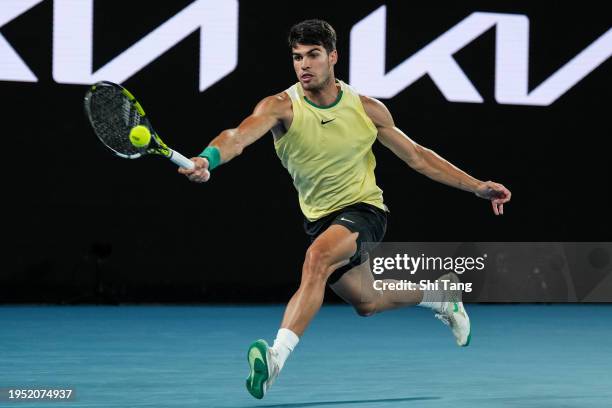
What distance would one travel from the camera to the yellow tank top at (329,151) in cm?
519

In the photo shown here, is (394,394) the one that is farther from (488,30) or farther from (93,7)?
(488,30)

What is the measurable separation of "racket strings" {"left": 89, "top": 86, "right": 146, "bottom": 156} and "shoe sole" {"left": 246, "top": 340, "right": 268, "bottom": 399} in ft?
3.16

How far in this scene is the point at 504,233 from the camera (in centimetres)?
1111

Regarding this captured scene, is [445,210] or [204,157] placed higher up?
[204,157]

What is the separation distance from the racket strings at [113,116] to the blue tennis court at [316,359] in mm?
1070

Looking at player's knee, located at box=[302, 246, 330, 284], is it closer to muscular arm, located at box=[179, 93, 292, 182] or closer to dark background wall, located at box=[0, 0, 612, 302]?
muscular arm, located at box=[179, 93, 292, 182]

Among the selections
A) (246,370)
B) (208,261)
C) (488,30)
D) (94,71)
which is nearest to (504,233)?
(488,30)

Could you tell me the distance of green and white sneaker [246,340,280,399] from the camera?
4391 millimetres

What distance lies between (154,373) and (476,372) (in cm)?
162

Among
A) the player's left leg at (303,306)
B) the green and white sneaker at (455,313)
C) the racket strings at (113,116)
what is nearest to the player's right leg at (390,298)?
the green and white sneaker at (455,313)

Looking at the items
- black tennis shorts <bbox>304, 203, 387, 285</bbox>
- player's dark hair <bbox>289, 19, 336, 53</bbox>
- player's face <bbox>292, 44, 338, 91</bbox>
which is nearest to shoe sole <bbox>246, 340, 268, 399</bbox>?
black tennis shorts <bbox>304, 203, 387, 285</bbox>

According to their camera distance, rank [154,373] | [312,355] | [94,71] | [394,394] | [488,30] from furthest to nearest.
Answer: [488,30] → [94,71] → [312,355] → [154,373] → [394,394]

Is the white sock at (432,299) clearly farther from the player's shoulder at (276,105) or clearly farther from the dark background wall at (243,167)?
the dark background wall at (243,167)

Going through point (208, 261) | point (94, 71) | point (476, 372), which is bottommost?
point (208, 261)
